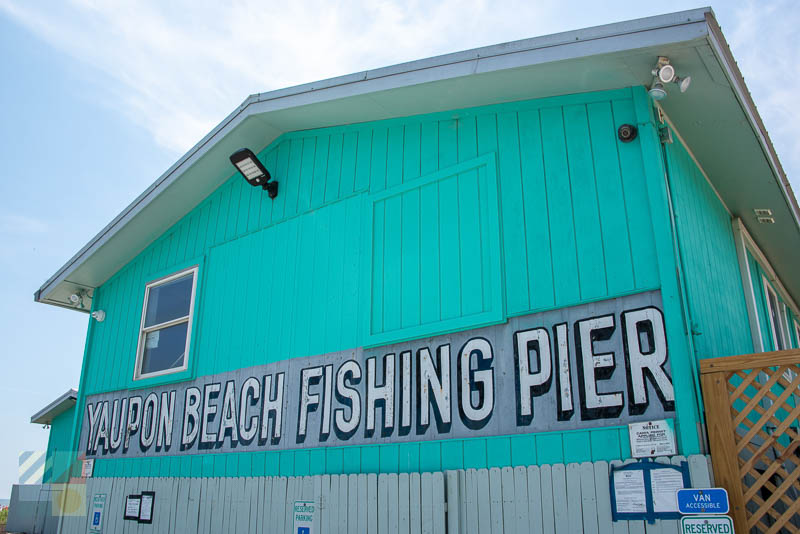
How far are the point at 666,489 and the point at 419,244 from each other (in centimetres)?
304

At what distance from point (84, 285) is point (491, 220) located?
24.3 feet

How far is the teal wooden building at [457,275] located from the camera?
5.14 m

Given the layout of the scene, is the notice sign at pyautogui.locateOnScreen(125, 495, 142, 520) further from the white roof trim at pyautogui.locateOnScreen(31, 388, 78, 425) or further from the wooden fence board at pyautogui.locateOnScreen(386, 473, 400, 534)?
the white roof trim at pyautogui.locateOnScreen(31, 388, 78, 425)

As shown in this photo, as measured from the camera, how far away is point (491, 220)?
6.05 meters

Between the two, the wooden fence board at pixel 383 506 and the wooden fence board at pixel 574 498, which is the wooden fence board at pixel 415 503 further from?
the wooden fence board at pixel 574 498

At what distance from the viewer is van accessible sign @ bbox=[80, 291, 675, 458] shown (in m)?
5.00

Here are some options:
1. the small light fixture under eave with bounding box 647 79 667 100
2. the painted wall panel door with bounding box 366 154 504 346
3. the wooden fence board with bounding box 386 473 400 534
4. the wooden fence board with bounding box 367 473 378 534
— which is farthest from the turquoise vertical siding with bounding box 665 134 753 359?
the wooden fence board with bounding box 367 473 378 534

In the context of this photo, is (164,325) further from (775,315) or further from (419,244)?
(775,315)

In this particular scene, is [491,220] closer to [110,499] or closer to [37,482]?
[110,499]

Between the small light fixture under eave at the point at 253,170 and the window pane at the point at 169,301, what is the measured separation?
173 cm

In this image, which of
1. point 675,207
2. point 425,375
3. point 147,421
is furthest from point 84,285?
point 675,207

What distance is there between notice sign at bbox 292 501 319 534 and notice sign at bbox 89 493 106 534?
375 cm

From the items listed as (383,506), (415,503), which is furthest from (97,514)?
(415,503)

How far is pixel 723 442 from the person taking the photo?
4500 millimetres
